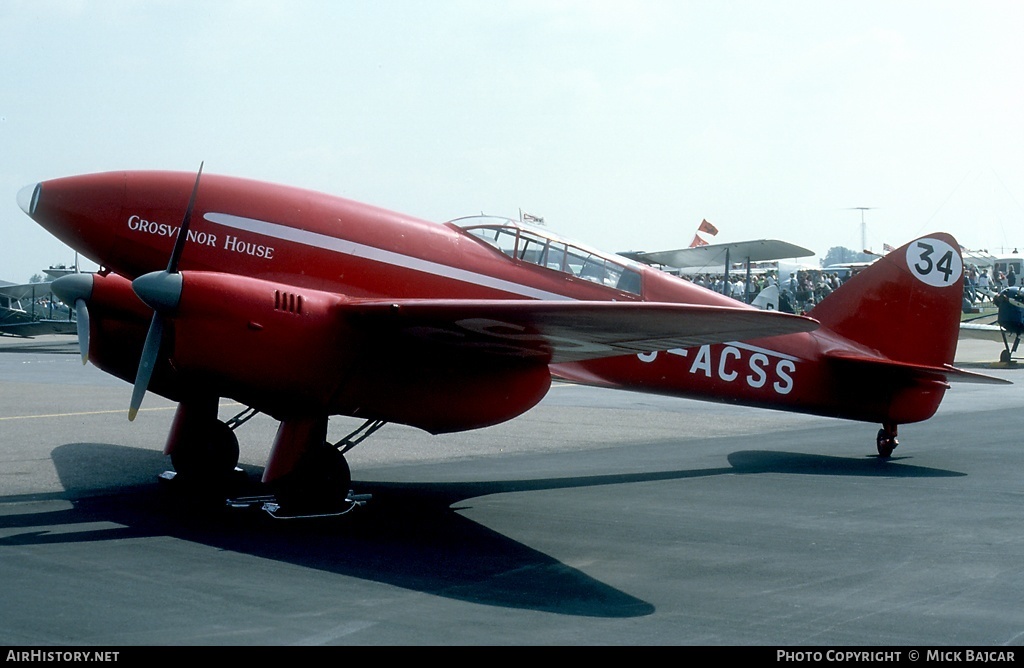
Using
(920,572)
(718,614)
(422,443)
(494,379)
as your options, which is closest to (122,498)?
(494,379)

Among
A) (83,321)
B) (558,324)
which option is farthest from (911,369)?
(83,321)

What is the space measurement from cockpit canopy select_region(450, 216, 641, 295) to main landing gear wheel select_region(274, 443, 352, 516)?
2696 mm

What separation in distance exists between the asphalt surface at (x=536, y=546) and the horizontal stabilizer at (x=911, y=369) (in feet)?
3.07

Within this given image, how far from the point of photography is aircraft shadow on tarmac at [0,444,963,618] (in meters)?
6.04

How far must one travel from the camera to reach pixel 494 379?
8930mm

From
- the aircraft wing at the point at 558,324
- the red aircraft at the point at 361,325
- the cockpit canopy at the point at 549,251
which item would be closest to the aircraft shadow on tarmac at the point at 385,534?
the red aircraft at the point at 361,325

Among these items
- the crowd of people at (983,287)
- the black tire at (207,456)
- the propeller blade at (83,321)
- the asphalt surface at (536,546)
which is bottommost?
the asphalt surface at (536,546)

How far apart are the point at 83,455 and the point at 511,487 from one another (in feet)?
15.3

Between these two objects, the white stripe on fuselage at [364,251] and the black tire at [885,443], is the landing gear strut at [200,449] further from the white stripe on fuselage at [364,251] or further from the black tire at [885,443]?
the black tire at [885,443]

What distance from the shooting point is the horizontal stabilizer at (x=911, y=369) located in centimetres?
1133

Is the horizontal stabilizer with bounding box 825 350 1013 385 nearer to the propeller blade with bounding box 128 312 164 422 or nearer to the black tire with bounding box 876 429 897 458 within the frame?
the black tire with bounding box 876 429 897 458

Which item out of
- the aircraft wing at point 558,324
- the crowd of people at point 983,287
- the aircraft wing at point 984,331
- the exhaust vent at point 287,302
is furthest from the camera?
the crowd of people at point 983,287

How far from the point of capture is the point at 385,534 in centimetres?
762

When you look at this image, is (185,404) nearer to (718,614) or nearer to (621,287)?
(621,287)
